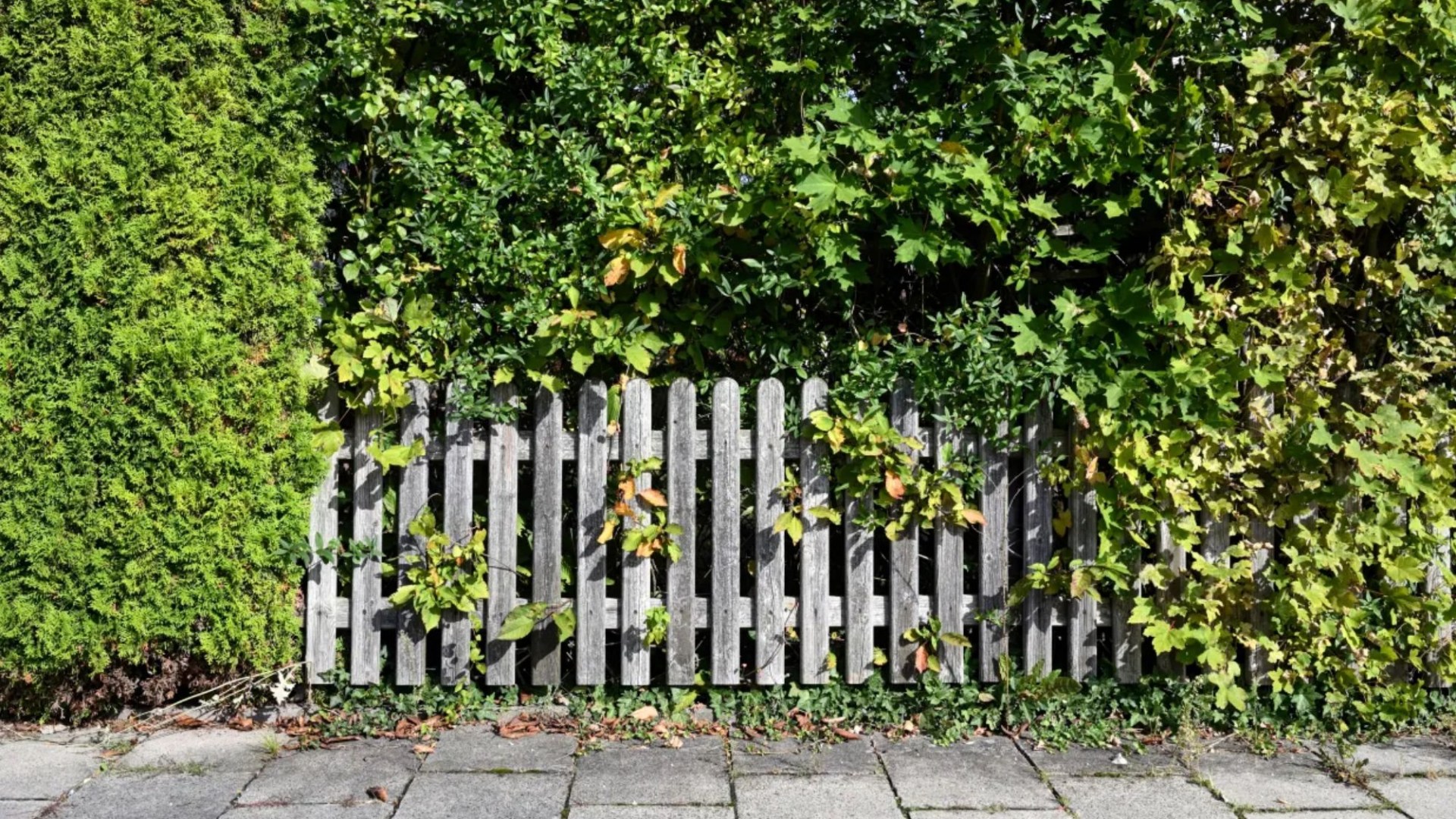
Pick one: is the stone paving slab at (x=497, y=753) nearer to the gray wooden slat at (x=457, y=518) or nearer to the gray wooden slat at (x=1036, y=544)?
the gray wooden slat at (x=457, y=518)

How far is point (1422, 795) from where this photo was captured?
10.8ft

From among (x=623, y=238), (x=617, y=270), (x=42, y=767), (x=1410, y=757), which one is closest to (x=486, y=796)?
(x=42, y=767)

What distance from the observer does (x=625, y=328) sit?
3.80m

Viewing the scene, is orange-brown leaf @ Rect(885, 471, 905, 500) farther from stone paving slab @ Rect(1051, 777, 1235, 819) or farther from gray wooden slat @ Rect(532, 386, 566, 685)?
gray wooden slat @ Rect(532, 386, 566, 685)

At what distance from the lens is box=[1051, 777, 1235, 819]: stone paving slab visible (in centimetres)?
313

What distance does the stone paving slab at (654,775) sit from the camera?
3.20 meters

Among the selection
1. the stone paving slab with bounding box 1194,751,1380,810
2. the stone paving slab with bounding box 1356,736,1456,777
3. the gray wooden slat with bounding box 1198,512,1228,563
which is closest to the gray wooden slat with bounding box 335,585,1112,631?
the gray wooden slat with bounding box 1198,512,1228,563

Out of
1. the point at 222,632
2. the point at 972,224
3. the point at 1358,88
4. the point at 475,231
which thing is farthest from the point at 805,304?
the point at 222,632

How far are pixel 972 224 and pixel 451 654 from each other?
8.16 ft

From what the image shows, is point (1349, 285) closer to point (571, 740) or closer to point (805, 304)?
point (805, 304)

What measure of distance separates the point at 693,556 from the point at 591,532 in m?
0.38

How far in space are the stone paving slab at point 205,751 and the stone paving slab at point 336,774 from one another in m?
0.12

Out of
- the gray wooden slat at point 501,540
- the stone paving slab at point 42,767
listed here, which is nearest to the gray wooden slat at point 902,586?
the gray wooden slat at point 501,540

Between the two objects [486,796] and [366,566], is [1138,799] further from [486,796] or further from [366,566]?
[366,566]
